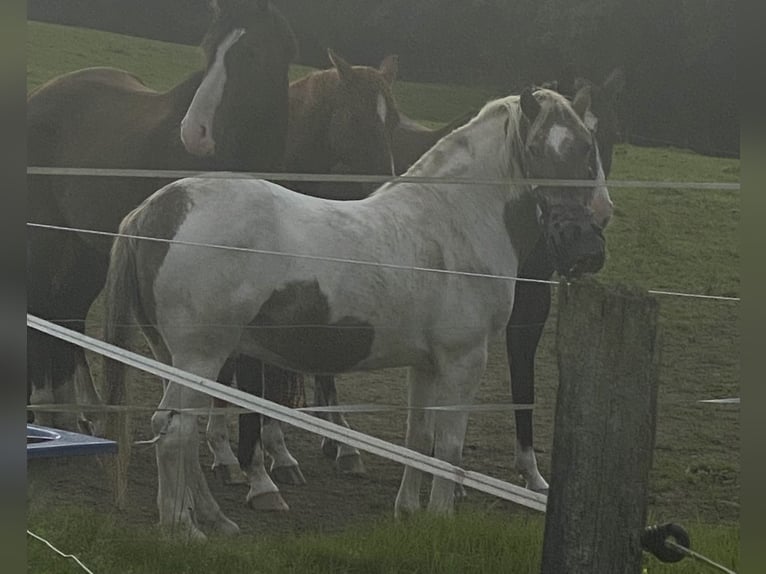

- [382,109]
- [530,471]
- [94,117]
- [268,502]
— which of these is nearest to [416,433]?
[530,471]

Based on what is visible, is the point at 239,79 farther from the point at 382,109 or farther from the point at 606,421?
the point at 606,421

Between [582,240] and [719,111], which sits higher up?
[719,111]

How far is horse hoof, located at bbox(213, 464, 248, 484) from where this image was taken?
3.61 meters

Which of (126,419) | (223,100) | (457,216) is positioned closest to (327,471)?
(126,419)

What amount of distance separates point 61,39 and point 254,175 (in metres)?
0.60

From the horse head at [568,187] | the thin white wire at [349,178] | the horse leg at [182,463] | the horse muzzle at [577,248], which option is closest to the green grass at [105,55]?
the thin white wire at [349,178]

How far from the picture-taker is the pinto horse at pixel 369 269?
3.57 m

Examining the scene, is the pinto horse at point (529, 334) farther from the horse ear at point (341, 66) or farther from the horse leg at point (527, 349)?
the horse ear at point (341, 66)

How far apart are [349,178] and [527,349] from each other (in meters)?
0.67

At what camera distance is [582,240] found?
3688 millimetres

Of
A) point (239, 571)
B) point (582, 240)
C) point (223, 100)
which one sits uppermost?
point (223, 100)

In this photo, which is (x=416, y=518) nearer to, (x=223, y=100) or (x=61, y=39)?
(x=223, y=100)

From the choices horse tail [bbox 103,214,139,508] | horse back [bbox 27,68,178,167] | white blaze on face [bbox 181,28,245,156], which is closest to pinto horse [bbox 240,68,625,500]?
horse tail [bbox 103,214,139,508]

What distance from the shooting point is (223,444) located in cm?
362
